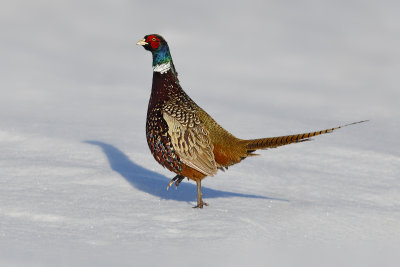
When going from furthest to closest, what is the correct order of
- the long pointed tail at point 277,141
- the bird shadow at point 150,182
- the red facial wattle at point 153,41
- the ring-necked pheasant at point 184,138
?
the bird shadow at point 150,182 < the red facial wattle at point 153,41 < the ring-necked pheasant at point 184,138 < the long pointed tail at point 277,141

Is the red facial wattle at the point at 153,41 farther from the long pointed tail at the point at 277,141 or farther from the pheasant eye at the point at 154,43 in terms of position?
the long pointed tail at the point at 277,141

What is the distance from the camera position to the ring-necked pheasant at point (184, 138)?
6270mm

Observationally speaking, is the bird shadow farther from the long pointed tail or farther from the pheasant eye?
the pheasant eye

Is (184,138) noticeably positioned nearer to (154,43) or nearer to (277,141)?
(277,141)

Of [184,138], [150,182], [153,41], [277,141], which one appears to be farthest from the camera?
[150,182]

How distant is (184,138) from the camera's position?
248 inches

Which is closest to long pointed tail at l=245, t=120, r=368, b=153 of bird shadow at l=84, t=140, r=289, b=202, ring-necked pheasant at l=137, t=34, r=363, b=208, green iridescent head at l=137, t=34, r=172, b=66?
ring-necked pheasant at l=137, t=34, r=363, b=208

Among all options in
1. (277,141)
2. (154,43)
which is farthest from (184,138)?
(154,43)

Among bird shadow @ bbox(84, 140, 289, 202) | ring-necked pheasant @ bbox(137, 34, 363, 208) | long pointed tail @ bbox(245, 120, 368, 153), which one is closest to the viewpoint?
long pointed tail @ bbox(245, 120, 368, 153)

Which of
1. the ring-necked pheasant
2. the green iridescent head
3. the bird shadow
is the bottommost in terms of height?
the bird shadow

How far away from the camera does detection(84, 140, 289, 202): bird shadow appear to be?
22.4 feet

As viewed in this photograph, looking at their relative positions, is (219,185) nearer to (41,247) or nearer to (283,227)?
(283,227)

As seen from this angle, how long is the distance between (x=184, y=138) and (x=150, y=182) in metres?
1.05

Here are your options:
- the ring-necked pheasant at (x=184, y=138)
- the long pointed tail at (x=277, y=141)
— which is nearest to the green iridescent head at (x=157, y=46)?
the ring-necked pheasant at (x=184, y=138)
